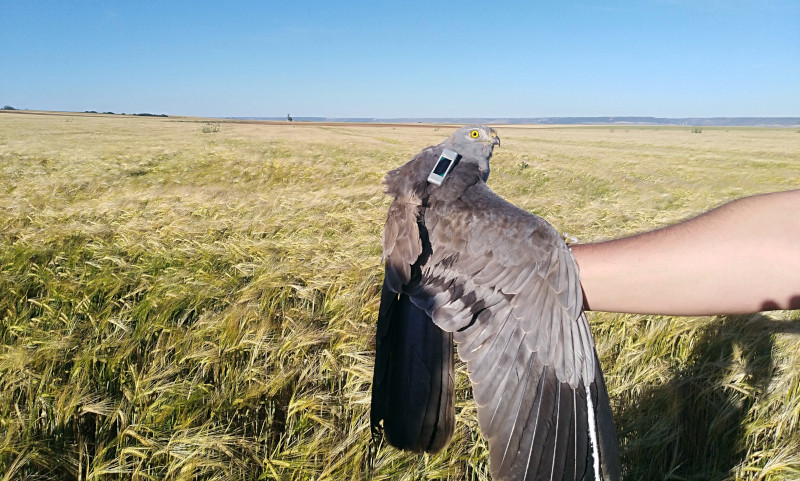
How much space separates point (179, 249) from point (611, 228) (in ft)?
17.7

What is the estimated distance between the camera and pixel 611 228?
6195 mm

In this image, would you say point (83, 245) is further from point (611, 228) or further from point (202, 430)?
point (611, 228)

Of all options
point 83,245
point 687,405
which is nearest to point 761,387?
point 687,405

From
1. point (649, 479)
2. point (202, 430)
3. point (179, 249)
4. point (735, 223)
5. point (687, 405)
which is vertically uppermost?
point (735, 223)

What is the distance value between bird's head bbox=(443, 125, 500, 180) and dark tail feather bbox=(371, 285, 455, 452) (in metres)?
1.52

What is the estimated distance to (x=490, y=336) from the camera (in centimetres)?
182

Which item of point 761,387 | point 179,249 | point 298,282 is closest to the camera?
point 761,387

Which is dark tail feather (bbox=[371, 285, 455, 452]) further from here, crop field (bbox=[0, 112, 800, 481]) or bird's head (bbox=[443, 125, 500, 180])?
bird's head (bbox=[443, 125, 500, 180])

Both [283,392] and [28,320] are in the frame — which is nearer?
[283,392]

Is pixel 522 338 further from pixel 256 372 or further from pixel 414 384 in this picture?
pixel 256 372

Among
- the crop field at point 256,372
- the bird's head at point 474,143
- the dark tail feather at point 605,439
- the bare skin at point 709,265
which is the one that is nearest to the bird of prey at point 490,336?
the dark tail feather at point 605,439

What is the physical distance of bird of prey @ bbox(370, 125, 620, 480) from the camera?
1579 mm

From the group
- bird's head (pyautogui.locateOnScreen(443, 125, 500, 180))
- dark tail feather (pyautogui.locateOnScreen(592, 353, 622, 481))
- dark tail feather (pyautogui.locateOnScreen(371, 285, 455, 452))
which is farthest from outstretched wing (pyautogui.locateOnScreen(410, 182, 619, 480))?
bird's head (pyautogui.locateOnScreen(443, 125, 500, 180))

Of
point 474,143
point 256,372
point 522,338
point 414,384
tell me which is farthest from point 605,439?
point 474,143
